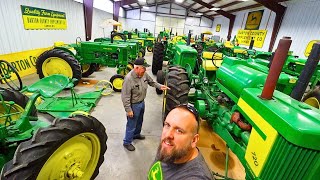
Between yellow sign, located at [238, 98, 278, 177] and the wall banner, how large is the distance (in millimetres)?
8268

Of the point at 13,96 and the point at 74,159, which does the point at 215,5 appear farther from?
the point at 74,159

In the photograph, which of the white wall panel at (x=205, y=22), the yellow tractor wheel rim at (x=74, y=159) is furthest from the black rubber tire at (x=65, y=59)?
the white wall panel at (x=205, y=22)

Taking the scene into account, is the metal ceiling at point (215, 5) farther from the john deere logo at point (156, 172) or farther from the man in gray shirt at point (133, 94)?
the john deere logo at point (156, 172)

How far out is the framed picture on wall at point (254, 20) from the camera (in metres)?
15.3

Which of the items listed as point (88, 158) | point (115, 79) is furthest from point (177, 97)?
point (115, 79)

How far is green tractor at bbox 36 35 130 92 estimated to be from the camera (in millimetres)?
5793

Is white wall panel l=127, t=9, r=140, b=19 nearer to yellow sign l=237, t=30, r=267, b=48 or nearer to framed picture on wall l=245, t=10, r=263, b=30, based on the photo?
yellow sign l=237, t=30, r=267, b=48

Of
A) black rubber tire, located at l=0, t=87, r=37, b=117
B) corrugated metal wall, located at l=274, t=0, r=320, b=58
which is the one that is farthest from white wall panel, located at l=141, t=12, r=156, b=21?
black rubber tire, located at l=0, t=87, r=37, b=117

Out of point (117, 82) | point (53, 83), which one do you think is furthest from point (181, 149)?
point (117, 82)

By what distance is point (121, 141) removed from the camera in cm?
348

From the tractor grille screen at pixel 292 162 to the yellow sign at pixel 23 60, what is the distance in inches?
300

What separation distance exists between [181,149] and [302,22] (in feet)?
42.5

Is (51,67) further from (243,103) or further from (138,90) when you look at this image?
(243,103)

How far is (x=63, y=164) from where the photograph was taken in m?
1.87
